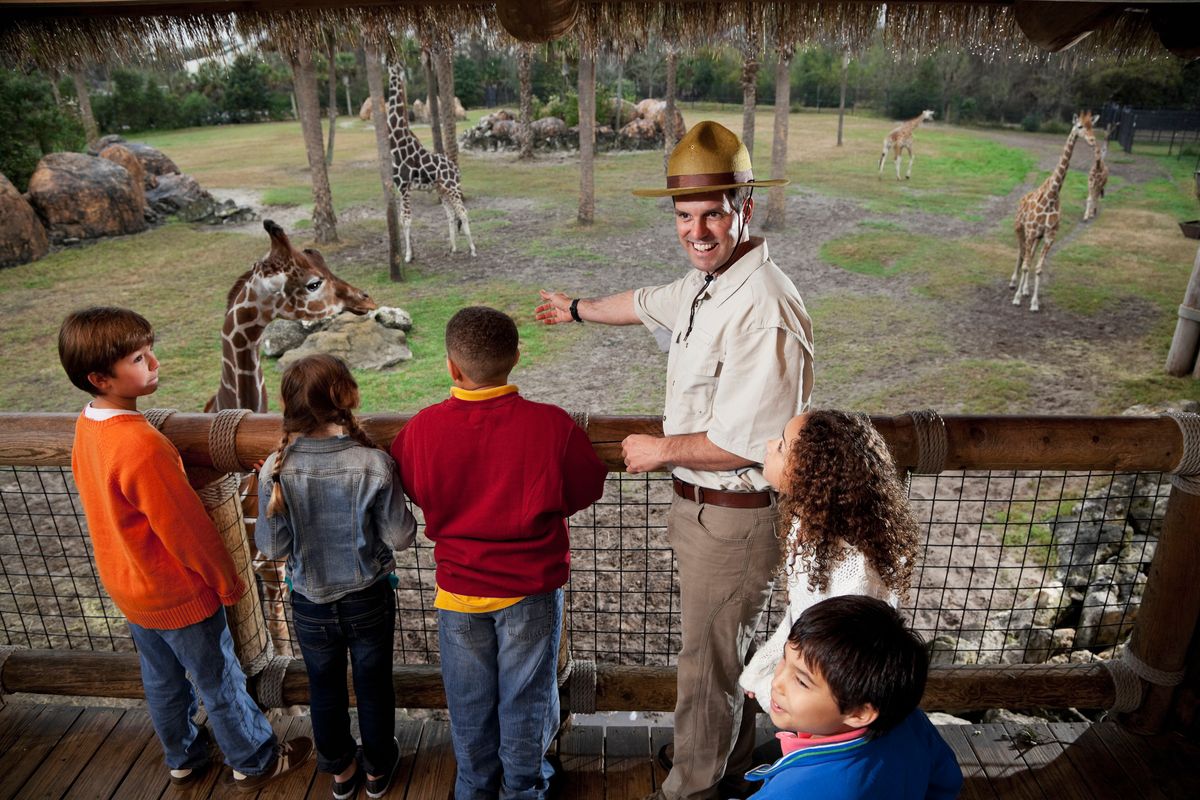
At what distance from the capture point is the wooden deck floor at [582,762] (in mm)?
2016

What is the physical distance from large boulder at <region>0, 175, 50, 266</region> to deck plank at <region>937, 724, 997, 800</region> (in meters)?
12.6

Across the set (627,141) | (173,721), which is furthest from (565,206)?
(173,721)

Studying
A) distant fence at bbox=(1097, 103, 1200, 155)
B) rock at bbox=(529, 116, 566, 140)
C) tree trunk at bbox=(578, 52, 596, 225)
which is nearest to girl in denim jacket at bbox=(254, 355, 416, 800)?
tree trunk at bbox=(578, 52, 596, 225)

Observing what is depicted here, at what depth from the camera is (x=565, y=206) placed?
13.2 meters

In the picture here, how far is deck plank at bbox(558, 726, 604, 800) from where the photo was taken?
6.65 ft

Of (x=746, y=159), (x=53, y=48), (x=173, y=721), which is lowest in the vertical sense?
(x=173, y=721)

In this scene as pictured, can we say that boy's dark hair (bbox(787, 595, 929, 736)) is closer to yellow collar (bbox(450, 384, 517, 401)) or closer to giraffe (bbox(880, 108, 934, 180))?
yellow collar (bbox(450, 384, 517, 401))

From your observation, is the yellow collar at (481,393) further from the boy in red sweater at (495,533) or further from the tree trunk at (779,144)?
the tree trunk at (779,144)

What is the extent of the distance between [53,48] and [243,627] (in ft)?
5.91

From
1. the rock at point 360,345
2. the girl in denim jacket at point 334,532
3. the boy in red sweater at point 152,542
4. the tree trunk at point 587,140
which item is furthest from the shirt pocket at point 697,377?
the tree trunk at point 587,140

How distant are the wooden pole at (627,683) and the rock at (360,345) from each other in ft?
19.4

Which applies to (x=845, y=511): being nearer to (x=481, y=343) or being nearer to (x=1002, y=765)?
(x=481, y=343)

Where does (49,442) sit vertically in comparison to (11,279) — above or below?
above

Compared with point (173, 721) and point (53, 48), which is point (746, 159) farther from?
point (53, 48)
